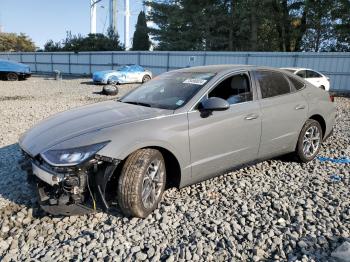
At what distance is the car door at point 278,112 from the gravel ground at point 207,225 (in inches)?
18.1

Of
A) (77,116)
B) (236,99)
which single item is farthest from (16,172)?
(236,99)

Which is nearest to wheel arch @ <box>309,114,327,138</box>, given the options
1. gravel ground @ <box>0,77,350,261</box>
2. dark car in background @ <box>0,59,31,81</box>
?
gravel ground @ <box>0,77,350,261</box>

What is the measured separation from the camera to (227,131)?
3865mm

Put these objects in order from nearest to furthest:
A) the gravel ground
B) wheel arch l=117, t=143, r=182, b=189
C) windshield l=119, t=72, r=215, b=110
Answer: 1. the gravel ground
2. wheel arch l=117, t=143, r=182, b=189
3. windshield l=119, t=72, r=215, b=110

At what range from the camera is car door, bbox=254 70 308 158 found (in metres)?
4.35

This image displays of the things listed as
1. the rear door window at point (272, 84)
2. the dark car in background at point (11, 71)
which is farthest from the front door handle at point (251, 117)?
the dark car in background at point (11, 71)

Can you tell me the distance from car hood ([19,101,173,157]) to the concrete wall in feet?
56.1

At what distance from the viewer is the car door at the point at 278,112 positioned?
14.3 ft

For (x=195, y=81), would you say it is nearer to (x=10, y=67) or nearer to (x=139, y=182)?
(x=139, y=182)

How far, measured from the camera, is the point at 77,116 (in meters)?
3.81

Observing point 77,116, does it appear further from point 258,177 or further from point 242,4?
point 242,4

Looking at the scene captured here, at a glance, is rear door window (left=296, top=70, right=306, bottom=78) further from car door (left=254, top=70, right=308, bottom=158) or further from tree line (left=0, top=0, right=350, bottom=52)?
tree line (left=0, top=0, right=350, bottom=52)

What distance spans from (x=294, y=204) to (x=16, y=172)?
3.58m

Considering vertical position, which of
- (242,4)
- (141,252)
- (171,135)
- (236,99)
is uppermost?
(242,4)
